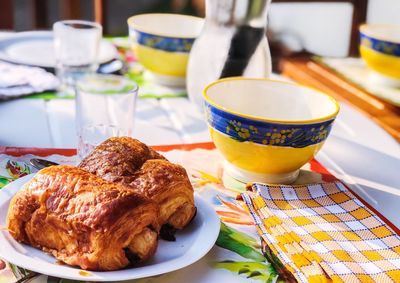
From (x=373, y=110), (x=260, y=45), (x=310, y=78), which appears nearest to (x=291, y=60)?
(x=310, y=78)

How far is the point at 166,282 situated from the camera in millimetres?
547

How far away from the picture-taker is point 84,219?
20.8 inches

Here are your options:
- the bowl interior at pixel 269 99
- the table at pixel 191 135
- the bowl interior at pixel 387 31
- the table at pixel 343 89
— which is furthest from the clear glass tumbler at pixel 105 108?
the bowl interior at pixel 387 31

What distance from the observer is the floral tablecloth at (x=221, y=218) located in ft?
1.85

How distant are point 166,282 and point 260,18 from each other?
536mm

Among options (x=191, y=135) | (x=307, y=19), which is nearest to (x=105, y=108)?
(x=191, y=135)

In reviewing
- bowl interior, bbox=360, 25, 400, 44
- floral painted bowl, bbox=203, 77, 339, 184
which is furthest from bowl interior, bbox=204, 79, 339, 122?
bowl interior, bbox=360, 25, 400, 44

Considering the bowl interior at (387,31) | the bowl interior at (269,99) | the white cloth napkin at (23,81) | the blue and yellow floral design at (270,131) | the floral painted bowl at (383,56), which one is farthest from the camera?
the bowl interior at (387,31)

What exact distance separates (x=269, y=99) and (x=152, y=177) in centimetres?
36

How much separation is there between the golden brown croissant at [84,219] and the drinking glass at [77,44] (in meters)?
0.58

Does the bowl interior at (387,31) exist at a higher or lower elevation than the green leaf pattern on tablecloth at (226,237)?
higher

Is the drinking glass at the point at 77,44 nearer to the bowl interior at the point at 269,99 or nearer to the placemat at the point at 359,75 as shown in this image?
the bowl interior at the point at 269,99

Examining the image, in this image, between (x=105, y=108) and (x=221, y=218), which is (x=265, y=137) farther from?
(x=105, y=108)

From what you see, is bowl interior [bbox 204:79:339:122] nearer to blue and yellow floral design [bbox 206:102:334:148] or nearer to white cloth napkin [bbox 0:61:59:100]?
blue and yellow floral design [bbox 206:102:334:148]
